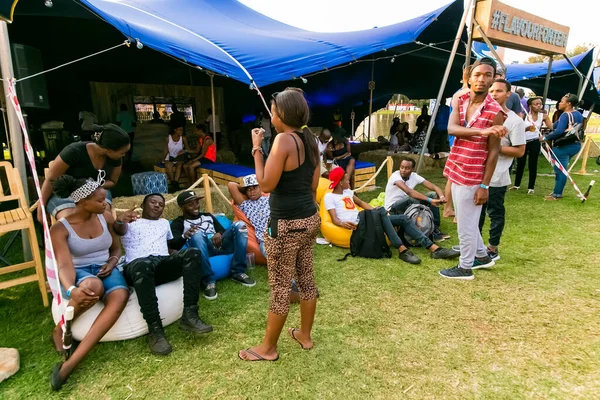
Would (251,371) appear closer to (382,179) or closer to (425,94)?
(382,179)

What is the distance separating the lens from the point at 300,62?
5.94m

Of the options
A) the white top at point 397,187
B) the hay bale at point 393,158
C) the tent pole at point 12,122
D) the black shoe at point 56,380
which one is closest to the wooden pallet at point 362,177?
the hay bale at point 393,158

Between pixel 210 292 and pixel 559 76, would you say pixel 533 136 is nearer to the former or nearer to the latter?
pixel 210 292

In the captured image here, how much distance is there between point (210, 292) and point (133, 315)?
0.76 metres

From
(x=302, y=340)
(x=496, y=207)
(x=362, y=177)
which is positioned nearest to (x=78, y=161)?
(x=302, y=340)

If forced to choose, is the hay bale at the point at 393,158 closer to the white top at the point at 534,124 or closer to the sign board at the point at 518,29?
the white top at the point at 534,124

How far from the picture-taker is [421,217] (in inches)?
177

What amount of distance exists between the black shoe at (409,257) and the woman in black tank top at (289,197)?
197cm

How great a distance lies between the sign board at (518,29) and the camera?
5.57 meters

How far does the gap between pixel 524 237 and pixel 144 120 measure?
37.9 feet

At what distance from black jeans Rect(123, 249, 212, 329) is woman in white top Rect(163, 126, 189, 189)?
466 centimetres

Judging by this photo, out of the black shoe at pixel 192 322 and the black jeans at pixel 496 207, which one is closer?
the black shoe at pixel 192 322

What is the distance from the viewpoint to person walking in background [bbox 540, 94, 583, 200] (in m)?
6.23

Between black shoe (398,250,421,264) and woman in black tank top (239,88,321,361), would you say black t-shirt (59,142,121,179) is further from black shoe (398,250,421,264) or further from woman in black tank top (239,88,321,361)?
black shoe (398,250,421,264)
